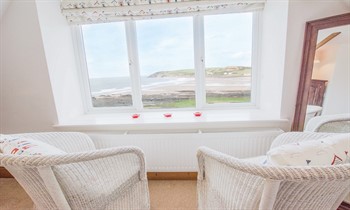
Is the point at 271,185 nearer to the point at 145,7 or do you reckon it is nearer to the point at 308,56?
the point at 308,56

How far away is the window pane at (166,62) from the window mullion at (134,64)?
0.14 ft

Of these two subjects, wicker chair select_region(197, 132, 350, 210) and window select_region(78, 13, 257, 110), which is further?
window select_region(78, 13, 257, 110)

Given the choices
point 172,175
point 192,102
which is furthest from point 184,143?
point 192,102

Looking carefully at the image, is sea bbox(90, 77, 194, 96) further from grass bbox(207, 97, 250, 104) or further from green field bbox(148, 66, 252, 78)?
grass bbox(207, 97, 250, 104)

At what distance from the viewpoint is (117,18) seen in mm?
1793

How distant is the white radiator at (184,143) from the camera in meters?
1.62

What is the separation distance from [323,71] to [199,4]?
105 centimetres

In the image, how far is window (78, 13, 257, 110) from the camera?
1881mm

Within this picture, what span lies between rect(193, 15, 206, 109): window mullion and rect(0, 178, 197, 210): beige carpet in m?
0.79

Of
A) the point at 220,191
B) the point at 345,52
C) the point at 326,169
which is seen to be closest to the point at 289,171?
the point at 326,169

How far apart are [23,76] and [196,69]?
1544 mm

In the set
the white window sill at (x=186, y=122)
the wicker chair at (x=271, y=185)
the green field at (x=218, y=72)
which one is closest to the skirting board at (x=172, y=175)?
the white window sill at (x=186, y=122)

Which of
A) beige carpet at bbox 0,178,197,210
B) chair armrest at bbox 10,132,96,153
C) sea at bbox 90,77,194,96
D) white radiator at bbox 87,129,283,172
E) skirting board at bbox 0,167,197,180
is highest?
sea at bbox 90,77,194,96

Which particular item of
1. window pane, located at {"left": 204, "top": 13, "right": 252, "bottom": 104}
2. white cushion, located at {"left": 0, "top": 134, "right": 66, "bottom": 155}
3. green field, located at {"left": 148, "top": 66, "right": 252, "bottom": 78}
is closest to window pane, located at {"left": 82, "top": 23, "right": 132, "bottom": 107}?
green field, located at {"left": 148, "top": 66, "right": 252, "bottom": 78}
